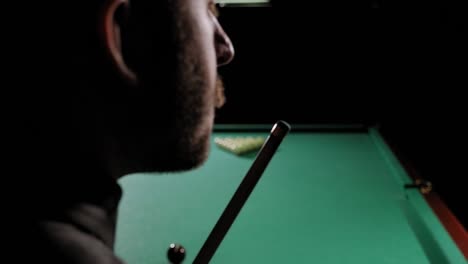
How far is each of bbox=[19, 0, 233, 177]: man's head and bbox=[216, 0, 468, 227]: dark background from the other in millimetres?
2945

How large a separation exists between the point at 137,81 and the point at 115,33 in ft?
0.24

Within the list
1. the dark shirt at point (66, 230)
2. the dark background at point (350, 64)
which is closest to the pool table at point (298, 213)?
the dark shirt at point (66, 230)

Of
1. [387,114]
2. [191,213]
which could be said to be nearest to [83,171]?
[191,213]

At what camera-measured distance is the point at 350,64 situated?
3703mm

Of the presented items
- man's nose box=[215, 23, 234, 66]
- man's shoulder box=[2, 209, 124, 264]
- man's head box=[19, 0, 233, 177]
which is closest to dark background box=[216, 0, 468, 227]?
man's nose box=[215, 23, 234, 66]

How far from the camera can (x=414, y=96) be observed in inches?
159

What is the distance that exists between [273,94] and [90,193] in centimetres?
316

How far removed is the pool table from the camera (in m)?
1.41

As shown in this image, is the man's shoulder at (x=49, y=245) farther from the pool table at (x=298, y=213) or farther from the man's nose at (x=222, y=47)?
the pool table at (x=298, y=213)

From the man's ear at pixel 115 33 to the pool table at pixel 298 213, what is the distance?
0.82m

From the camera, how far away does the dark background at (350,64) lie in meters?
3.60

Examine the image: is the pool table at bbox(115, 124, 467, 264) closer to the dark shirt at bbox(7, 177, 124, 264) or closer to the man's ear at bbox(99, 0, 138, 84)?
the dark shirt at bbox(7, 177, 124, 264)

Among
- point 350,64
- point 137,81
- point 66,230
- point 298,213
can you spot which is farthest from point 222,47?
point 350,64

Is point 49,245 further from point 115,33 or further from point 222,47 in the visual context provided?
point 222,47
